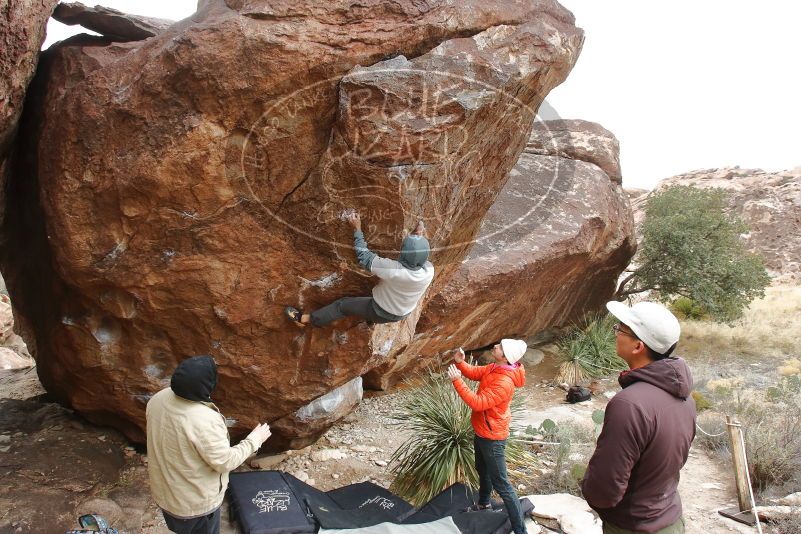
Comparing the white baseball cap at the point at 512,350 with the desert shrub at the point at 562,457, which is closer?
the white baseball cap at the point at 512,350

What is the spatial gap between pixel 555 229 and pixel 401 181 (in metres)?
5.73

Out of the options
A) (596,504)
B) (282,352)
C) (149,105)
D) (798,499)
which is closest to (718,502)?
(798,499)

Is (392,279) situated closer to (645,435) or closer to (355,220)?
(355,220)

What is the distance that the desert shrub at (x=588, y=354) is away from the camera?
10.7m

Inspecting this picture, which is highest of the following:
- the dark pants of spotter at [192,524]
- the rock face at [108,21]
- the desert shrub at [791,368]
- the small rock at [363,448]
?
the rock face at [108,21]

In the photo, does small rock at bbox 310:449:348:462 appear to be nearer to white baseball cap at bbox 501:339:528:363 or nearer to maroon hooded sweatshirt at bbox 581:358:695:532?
white baseball cap at bbox 501:339:528:363

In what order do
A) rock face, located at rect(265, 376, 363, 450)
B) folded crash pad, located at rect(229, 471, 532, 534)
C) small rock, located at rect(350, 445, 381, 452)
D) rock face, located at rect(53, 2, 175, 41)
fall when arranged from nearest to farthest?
folded crash pad, located at rect(229, 471, 532, 534), rock face, located at rect(53, 2, 175, 41), rock face, located at rect(265, 376, 363, 450), small rock, located at rect(350, 445, 381, 452)

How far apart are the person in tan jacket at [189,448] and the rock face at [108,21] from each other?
3.60 metres

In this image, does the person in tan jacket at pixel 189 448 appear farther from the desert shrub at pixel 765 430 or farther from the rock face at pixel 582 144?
the rock face at pixel 582 144

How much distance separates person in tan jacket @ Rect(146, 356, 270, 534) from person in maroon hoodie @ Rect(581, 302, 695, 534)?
76.2 inches

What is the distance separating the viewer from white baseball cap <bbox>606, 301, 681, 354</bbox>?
9.12ft

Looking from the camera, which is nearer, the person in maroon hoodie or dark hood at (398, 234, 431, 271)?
the person in maroon hoodie

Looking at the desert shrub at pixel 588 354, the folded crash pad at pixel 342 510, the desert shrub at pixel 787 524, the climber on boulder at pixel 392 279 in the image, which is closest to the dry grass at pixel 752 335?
the desert shrub at pixel 588 354

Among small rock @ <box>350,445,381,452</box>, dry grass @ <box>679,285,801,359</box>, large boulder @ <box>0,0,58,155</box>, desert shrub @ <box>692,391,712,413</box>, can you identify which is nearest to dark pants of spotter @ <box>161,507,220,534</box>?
large boulder @ <box>0,0,58,155</box>
